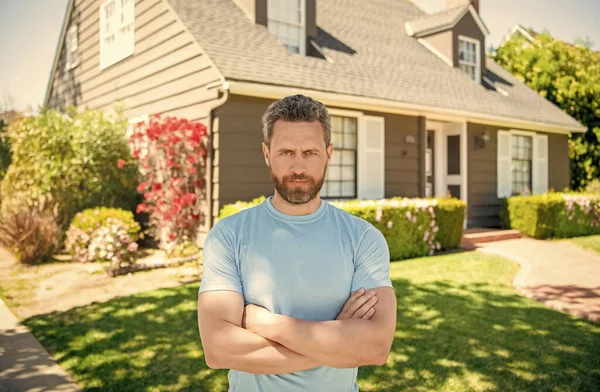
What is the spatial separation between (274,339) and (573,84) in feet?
63.7

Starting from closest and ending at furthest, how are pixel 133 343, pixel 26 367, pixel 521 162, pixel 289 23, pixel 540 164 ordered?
pixel 26 367 → pixel 133 343 → pixel 289 23 → pixel 521 162 → pixel 540 164

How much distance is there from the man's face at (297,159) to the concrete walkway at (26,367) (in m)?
2.97

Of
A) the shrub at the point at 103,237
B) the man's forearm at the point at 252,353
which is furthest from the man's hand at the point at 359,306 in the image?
the shrub at the point at 103,237

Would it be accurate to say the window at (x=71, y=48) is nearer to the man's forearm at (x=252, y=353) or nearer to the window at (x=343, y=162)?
the window at (x=343, y=162)

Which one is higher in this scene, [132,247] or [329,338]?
[329,338]

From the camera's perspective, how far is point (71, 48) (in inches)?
580

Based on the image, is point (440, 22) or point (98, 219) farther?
point (440, 22)

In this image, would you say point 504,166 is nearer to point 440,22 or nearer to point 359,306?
point 440,22

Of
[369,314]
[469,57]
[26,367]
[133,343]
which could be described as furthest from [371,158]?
[369,314]

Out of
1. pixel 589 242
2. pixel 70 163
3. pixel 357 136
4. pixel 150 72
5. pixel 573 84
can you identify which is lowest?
pixel 589 242

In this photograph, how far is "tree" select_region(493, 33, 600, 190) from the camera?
57.2ft

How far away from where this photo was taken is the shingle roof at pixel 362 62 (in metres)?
9.22

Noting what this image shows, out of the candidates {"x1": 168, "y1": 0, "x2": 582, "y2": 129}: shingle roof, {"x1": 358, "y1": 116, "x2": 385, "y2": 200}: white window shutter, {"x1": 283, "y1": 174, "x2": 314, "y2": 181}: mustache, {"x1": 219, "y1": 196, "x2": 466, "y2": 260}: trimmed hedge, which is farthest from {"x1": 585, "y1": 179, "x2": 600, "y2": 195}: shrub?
{"x1": 283, "y1": 174, "x2": 314, "y2": 181}: mustache

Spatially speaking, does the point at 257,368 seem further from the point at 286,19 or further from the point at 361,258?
the point at 286,19
